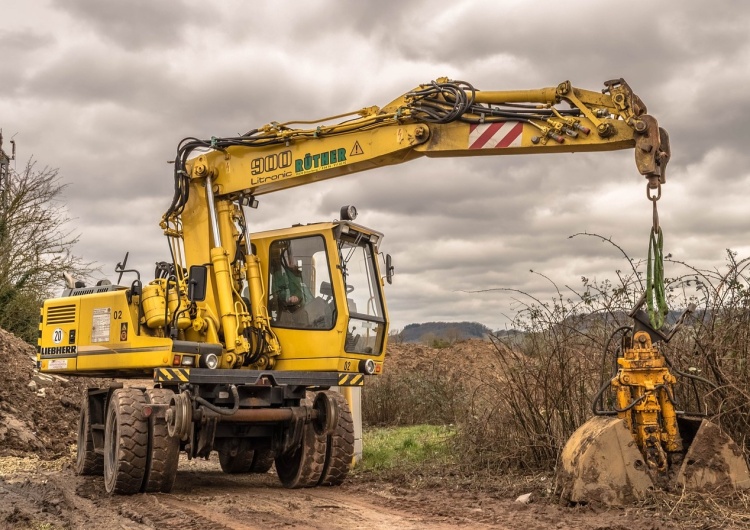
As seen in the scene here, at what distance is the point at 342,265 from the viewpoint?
32.2ft

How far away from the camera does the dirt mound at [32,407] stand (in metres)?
13.0

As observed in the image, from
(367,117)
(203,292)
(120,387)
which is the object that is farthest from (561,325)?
(120,387)

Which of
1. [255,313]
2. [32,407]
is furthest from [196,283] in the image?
[32,407]

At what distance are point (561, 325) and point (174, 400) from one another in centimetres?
407

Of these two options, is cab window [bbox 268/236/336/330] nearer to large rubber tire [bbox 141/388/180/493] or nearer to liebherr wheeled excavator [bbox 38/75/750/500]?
liebherr wheeled excavator [bbox 38/75/750/500]

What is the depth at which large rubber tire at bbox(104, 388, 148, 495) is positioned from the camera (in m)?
8.87

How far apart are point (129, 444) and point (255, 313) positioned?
2.03 meters

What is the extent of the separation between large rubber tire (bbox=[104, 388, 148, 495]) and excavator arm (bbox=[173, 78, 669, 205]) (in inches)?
99.3

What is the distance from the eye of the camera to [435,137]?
9016mm

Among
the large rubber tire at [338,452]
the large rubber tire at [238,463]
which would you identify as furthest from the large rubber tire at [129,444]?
the large rubber tire at [238,463]

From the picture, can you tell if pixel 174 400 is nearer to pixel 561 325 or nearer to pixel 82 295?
pixel 82 295

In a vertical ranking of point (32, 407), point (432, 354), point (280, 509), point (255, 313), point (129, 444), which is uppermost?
point (432, 354)

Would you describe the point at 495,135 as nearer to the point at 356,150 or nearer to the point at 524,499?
the point at 356,150

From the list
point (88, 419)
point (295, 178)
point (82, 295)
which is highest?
point (295, 178)
